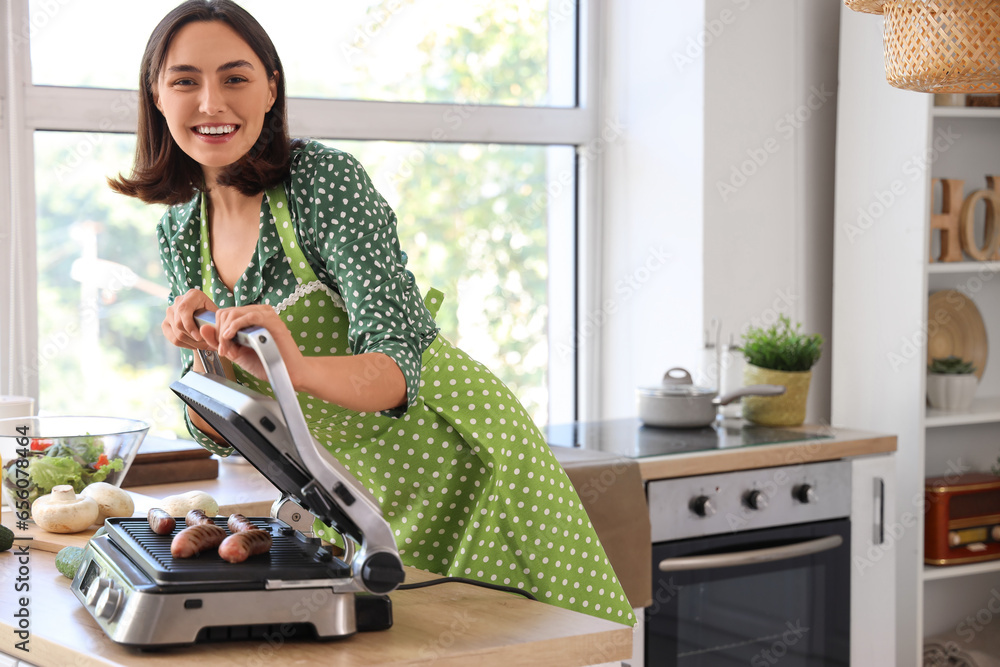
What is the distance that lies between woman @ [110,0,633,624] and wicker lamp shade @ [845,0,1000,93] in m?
0.78

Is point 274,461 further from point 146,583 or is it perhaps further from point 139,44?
point 139,44

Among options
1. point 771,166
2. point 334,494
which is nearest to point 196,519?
point 334,494

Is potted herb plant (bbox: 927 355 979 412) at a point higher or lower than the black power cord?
higher

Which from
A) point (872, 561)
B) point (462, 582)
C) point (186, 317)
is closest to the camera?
point (186, 317)

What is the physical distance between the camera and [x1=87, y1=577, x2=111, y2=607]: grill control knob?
1.04 m

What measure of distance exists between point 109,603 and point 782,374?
1973 mm

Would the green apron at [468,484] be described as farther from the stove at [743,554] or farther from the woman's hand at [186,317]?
the stove at [743,554]

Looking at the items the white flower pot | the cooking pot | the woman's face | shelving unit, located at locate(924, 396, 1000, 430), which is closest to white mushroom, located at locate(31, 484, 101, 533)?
the woman's face

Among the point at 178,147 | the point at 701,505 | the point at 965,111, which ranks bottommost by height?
the point at 701,505

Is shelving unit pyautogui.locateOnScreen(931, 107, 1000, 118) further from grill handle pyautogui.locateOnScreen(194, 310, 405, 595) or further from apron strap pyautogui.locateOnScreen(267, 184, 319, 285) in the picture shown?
grill handle pyautogui.locateOnScreen(194, 310, 405, 595)

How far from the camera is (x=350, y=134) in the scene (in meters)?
2.82

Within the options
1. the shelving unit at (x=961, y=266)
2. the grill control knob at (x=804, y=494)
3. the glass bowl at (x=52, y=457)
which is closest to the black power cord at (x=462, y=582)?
the glass bowl at (x=52, y=457)

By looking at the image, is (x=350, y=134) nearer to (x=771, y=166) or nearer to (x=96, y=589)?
(x=771, y=166)

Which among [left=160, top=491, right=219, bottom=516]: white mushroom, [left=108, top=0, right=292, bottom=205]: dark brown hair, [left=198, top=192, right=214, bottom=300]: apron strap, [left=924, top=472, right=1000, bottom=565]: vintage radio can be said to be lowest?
[left=924, top=472, right=1000, bottom=565]: vintage radio
